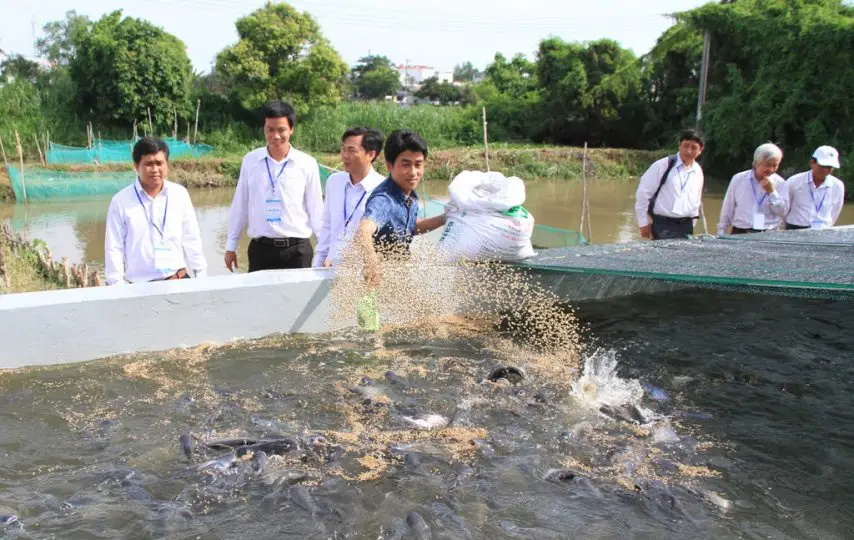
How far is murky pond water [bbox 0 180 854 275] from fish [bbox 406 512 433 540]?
874 centimetres

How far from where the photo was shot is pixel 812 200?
A: 730 centimetres

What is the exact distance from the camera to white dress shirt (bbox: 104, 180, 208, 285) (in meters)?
4.77

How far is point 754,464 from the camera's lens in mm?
3912

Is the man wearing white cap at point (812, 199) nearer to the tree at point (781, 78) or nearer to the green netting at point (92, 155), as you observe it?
the tree at point (781, 78)

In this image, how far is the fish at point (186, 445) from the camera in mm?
3783

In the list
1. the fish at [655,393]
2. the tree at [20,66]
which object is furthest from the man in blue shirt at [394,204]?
the tree at [20,66]

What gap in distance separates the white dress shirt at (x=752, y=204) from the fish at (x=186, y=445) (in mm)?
5579

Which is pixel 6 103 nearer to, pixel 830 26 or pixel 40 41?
pixel 40 41

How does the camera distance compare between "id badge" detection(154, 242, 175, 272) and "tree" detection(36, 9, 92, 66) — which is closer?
"id badge" detection(154, 242, 175, 272)

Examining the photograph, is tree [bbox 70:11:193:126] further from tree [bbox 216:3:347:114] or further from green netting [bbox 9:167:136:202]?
green netting [bbox 9:167:136:202]

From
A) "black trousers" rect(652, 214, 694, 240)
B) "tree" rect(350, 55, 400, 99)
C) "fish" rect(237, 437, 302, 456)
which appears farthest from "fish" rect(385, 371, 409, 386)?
"tree" rect(350, 55, 400, 99)

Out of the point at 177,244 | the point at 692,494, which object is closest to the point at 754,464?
the point at 692,494

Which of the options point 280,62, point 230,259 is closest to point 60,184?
point 280,62

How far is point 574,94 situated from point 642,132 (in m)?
3.71
